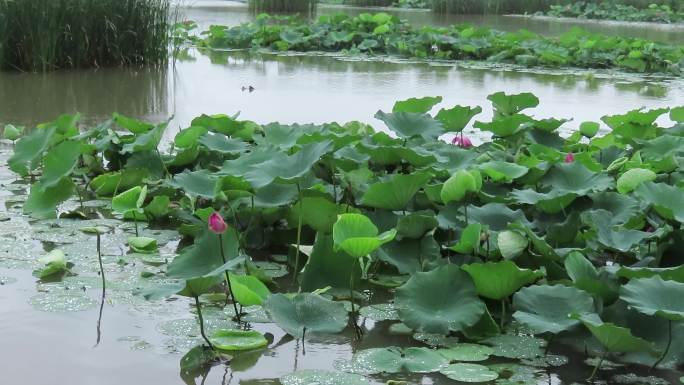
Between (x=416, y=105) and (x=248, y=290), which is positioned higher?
(x=416, y=105)

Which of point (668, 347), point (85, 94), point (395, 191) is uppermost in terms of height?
point (395, 191)

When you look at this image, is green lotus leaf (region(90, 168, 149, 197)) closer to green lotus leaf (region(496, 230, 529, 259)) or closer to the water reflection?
green lotus leaf (region(496, 230, 529, 259))

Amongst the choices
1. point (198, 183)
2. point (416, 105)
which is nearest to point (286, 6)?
point (416, 105)

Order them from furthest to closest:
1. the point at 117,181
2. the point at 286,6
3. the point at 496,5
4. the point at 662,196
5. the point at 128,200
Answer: the point at 496,5 < the point at 286,6 < the point at 117,181 < the point at 128,200 < the point at 662,196

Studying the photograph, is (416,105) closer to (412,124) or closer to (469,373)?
(412,124)

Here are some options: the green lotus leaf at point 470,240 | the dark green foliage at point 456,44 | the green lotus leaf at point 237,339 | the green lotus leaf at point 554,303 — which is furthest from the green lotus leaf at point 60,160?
the dark green foliage at point 456,44

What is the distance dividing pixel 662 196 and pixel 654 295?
466 millimetres

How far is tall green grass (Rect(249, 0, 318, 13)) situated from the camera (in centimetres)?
1198

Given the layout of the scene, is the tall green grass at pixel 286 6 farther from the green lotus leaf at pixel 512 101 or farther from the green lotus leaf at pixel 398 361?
the green lotus leaf at pixel 398 361

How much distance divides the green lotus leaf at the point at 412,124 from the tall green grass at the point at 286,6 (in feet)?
32.3

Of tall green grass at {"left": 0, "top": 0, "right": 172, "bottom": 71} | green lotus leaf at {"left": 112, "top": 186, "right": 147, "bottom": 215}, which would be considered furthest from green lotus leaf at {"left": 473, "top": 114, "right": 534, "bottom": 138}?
tall green grass at {"left": 0, "top": 0, "right": 172, "bottom": 71}

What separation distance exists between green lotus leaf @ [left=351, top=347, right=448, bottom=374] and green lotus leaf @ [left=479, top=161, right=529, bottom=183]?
2.19 feet

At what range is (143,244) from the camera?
199cm

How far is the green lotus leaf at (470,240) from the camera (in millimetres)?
1700
